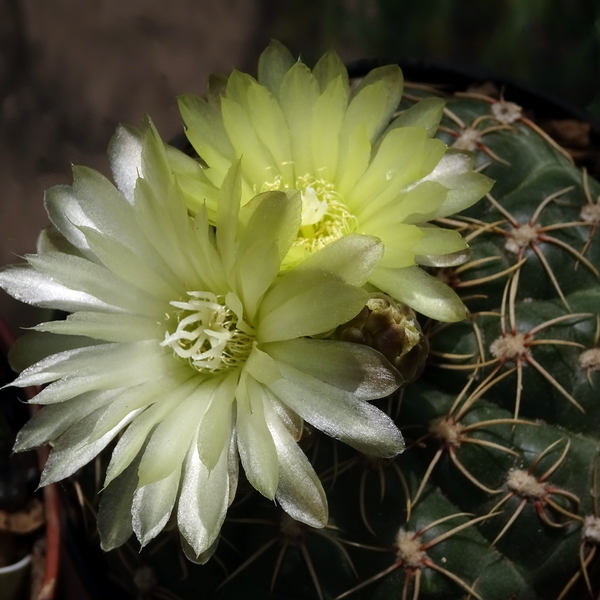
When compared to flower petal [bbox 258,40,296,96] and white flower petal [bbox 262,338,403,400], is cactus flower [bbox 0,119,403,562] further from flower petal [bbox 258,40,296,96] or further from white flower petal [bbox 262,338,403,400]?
flower petal [bbox 258,40,296,96]

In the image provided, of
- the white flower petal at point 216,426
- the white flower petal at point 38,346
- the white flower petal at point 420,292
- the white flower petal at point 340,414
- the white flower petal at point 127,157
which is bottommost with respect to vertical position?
the white flower petal at point 38,346

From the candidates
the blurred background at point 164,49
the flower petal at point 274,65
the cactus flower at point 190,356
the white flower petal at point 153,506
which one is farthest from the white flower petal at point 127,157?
the blurred background at point 164,49

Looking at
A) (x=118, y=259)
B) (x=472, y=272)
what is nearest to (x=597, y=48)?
(x=472, y=272)

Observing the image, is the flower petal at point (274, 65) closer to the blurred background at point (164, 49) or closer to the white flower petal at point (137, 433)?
the white flower petal at point (137, 433)

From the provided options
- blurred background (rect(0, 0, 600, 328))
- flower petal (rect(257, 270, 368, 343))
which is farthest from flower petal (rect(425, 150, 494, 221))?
blurred background (rect(0, 0, 600, 328))

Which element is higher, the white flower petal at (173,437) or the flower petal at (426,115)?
the flower petal at (426,115)

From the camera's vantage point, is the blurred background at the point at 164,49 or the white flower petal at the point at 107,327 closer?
the white flower petal at the point at 107,327

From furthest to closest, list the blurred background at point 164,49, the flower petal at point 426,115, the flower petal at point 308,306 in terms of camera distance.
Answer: the blurred background at point 164,49 → the flower petal at point 426,115 → the flower petal at point 308,306
